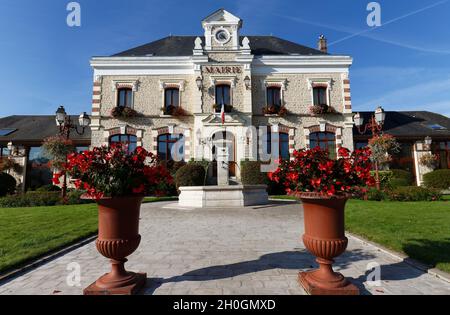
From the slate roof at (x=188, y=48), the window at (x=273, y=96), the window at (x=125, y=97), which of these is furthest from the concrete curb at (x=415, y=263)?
the slate roof at (x=188, y=48)

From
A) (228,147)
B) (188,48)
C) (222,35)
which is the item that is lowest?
(228,147)

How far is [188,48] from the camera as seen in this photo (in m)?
18.2

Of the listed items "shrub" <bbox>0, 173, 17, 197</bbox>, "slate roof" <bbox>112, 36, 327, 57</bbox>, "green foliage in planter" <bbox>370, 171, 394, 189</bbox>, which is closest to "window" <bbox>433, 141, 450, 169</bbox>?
"green foliage in planter" <bbox>370, 171, 394, 189</bbox>

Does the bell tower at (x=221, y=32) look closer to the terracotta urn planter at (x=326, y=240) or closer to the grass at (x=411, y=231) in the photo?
the grass at (x=411, y=231)

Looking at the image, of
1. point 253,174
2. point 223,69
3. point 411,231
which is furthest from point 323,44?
point 411,231

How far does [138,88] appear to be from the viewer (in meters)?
16.6

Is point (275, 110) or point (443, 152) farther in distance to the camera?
point (443, 152)

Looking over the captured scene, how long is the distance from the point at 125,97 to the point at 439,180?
19.5m

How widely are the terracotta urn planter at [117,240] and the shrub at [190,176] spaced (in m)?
10.6

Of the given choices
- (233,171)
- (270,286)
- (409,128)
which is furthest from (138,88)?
(409,128)

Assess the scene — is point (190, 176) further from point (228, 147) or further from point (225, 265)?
point (225, 265)

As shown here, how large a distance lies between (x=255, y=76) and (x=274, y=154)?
5.28 m

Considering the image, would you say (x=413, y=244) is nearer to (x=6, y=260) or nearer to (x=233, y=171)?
(x=6, y=260)

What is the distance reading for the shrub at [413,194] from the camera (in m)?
10.8
